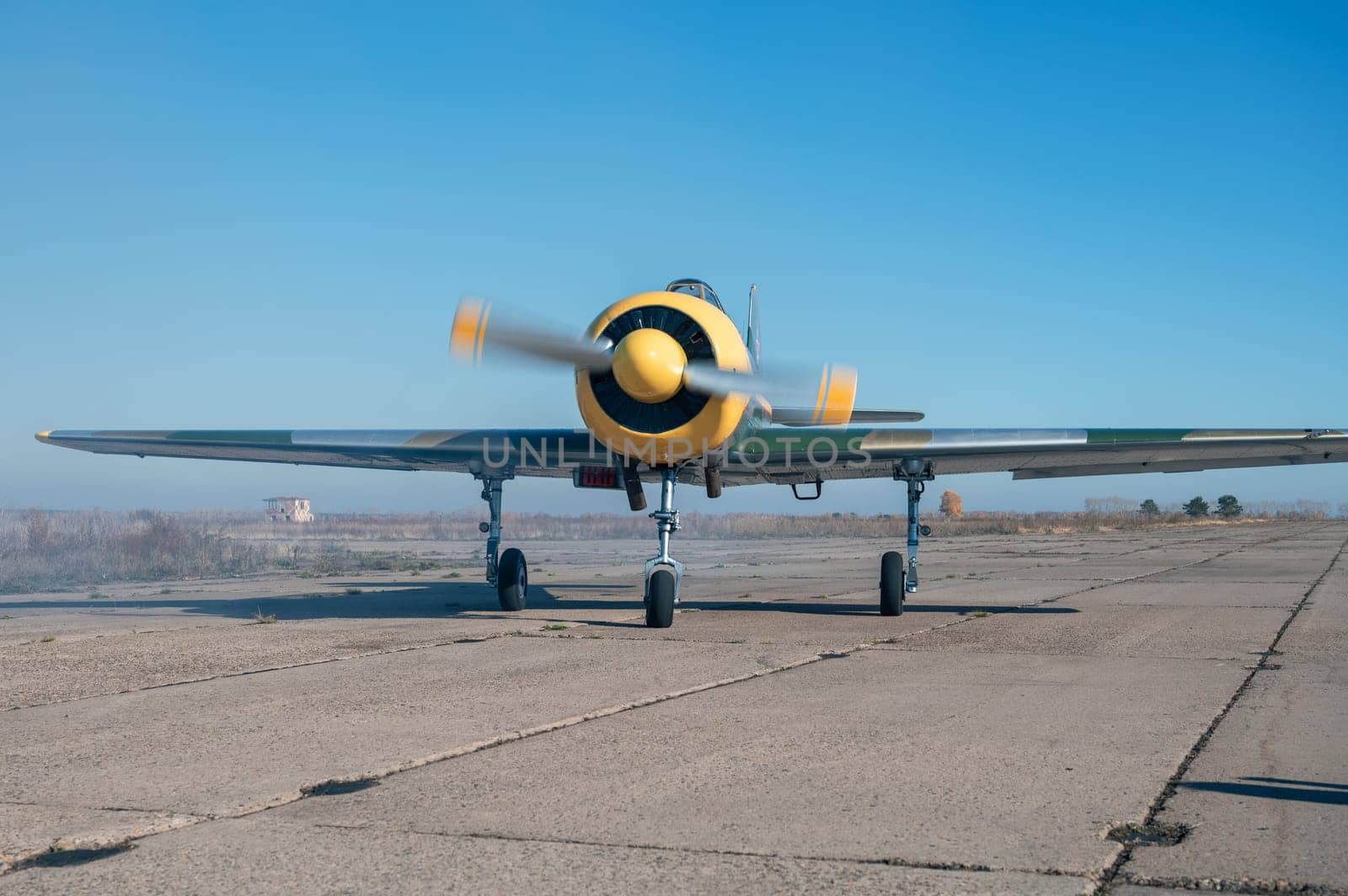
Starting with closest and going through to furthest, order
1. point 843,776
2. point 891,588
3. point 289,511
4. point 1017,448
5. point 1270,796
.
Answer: point 1270,796
point 843,776
point 891,588
point 1017,448
point 289,511

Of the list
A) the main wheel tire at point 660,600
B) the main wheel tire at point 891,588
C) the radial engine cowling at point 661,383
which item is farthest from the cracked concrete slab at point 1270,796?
the main wheel tire at point 891,588

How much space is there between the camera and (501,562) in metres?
15.2

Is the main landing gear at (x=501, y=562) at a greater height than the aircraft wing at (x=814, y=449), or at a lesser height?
lesser

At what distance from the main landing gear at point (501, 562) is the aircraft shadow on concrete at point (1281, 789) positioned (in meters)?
11.0

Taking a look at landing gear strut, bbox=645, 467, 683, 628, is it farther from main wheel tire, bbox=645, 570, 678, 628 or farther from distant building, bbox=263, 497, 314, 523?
distant building, bbox=263, 497, 314, 523

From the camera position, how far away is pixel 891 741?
581cm

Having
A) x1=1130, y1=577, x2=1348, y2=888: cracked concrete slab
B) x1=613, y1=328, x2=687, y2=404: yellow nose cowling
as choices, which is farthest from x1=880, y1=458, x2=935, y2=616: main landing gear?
x1=1130, y1=577, x2=1348, y2=888: cracked concrete slab

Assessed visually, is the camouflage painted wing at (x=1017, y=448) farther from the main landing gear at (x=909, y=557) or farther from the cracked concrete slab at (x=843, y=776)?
→ the cracked concrete slab at (x=843, y=776)

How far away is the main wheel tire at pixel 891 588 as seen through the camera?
14445 millimetres

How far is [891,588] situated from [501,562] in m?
5.44

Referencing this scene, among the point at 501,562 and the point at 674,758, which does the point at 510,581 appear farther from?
the point at 674,758

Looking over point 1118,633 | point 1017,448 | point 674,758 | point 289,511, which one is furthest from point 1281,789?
point 289,511

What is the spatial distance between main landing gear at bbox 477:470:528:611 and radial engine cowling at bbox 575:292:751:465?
3176mm

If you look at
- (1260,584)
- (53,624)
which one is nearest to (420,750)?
(53,624)
